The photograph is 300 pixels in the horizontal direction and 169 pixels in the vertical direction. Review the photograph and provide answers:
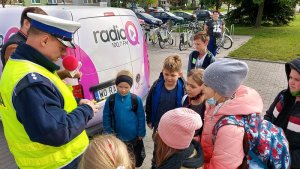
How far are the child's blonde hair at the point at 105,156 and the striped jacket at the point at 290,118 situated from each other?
1555mm

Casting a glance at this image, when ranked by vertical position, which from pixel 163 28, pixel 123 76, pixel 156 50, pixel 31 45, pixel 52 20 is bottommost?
pixel 156 50

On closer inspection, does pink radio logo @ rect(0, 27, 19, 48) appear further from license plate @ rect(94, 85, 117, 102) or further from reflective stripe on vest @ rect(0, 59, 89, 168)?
reflective stripe on vest @ rect(0, 59, 89, 168)

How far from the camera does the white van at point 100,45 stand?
10.4 feet

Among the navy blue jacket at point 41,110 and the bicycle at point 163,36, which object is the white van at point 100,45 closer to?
the navy blue jacket at point 41,110

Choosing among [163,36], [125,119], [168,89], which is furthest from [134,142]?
[163,36]

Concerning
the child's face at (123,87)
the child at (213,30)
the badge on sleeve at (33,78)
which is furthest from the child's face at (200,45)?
the child at (213,30)

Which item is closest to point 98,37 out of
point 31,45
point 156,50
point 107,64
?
point 107,64

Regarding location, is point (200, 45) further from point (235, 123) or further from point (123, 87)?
point (235, 123)

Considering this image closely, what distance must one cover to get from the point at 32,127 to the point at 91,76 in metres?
1.69

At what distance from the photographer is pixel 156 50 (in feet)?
42.2

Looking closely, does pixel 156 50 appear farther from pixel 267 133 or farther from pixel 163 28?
pixel 267 133

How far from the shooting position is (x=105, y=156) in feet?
4.43

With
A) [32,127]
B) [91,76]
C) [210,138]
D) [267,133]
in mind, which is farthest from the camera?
[91,76]

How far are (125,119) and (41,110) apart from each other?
155cm
